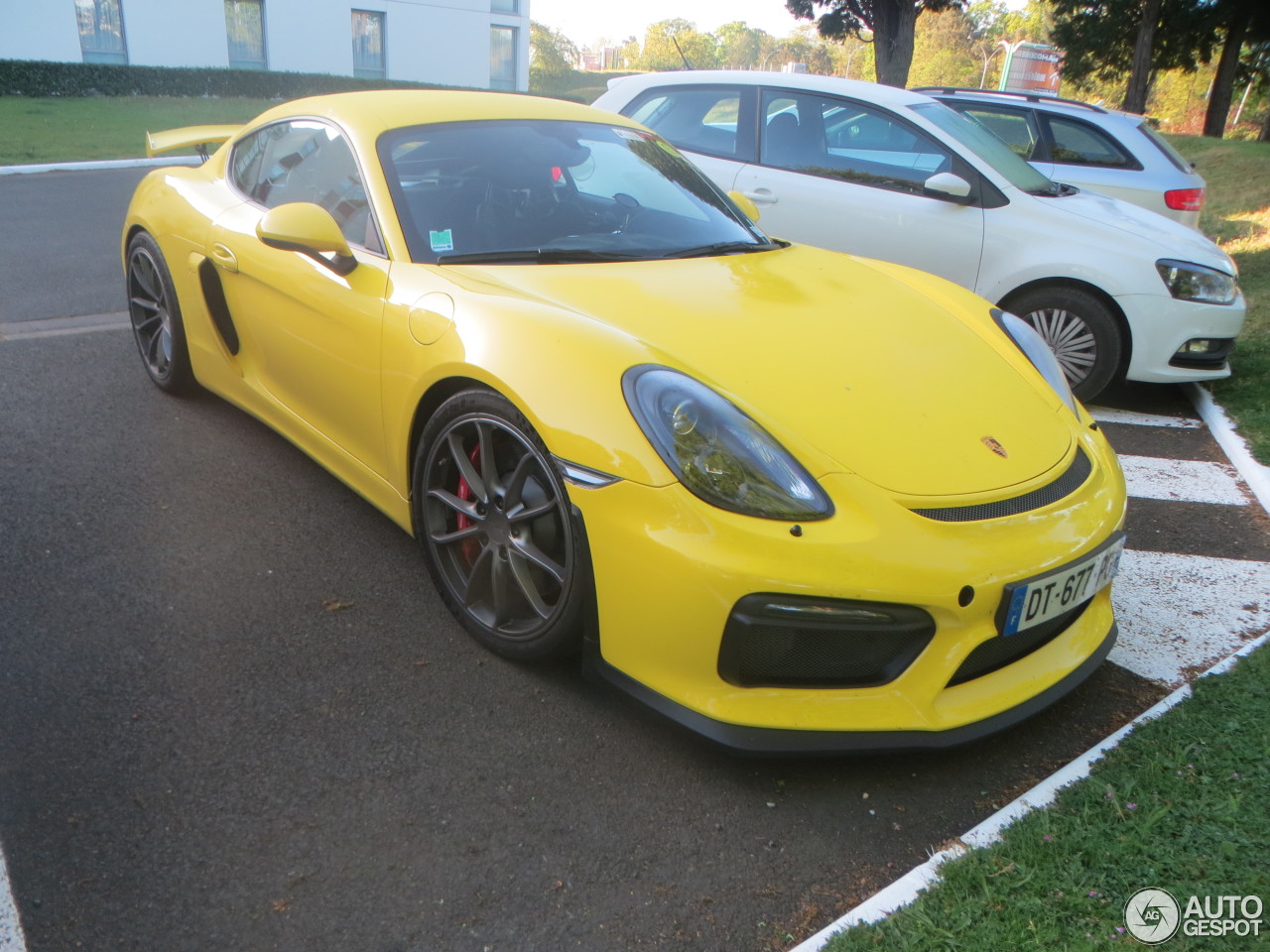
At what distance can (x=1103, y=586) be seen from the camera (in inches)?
104

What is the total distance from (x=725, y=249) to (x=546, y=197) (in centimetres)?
63

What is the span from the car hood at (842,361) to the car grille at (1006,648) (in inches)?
14.0

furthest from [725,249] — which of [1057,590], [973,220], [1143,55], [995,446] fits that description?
[1143,55]

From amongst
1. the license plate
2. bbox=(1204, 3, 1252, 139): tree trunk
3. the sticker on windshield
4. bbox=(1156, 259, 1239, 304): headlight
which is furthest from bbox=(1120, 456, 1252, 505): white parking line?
bbox=(1204, 3, 1252, 139): tree trunk

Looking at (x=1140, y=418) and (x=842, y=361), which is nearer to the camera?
(x=842, y=361)

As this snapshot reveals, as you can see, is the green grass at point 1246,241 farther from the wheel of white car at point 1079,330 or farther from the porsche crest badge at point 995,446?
the porsche crest badge at point 995,446

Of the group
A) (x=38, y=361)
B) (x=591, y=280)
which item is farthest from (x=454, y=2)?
(x=591, y=280)

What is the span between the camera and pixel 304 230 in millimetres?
3041

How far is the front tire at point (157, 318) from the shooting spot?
171 inches

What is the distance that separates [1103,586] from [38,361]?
483 cm

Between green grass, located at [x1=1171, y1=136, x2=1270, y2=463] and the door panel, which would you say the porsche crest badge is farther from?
green grass, located at [x1=1171, y1=136, x2=1270, y2=463]

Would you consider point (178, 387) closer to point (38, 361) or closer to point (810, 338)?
point (38, 361)

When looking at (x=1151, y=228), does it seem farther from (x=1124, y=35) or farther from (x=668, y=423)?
(x=1124, y=35)

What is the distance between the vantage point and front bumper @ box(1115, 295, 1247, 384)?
5.13 meters
